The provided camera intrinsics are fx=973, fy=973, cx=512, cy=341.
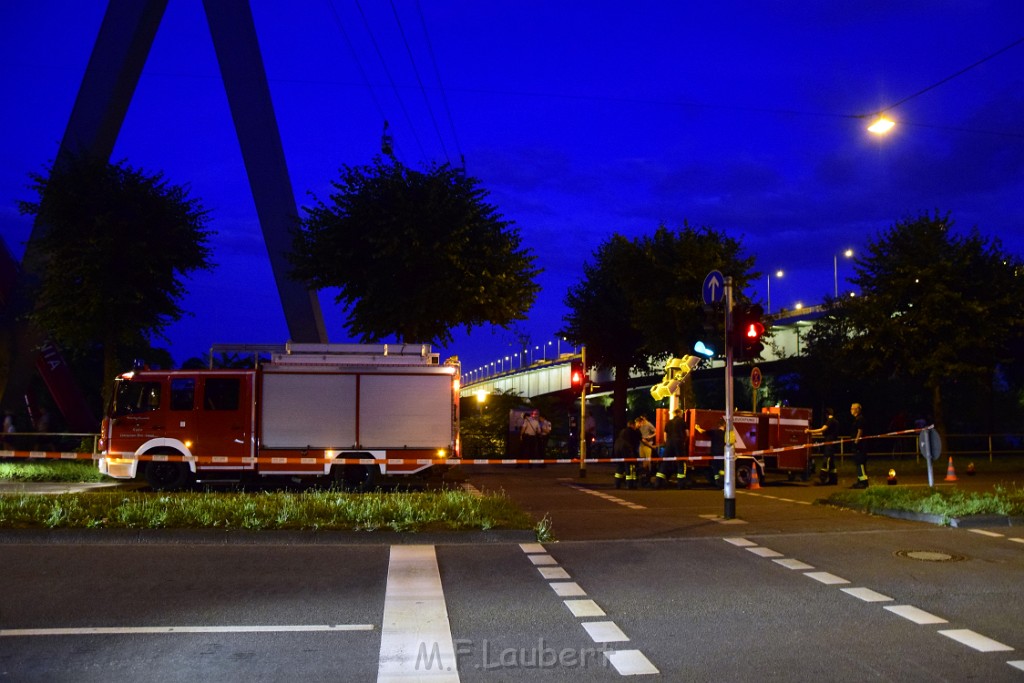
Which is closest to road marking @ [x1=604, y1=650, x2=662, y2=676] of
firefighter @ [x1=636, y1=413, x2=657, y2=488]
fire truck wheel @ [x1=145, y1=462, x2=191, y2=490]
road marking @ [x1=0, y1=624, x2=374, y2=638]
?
road marking @ [x1=0, y1=624, x2=374, y2=638]

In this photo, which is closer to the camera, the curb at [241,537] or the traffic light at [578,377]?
the curb at [241,537]

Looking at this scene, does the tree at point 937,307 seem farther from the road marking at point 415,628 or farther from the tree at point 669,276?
the road marking at point 415,628

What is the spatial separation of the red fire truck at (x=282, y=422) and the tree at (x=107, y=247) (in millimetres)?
7180

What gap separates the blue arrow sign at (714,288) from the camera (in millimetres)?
15062

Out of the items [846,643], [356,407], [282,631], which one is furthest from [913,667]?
[356,407]

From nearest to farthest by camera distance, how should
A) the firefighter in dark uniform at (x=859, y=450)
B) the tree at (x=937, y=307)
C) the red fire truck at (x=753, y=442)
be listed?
1. the firefighter in dark uniform at (x=859, y=450)
2. the red fire truck at (x=753, y=442)
3. the tree at (x=937, y=307)

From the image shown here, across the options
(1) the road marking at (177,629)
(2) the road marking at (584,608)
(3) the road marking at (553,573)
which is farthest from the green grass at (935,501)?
(1) the road marking at (177,629)

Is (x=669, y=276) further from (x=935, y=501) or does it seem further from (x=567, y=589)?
(x=567, y=589)

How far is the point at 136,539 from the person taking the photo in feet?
37.0

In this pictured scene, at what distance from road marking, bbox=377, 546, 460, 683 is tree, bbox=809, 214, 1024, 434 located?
1038 inches

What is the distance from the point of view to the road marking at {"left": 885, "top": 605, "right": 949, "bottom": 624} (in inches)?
298

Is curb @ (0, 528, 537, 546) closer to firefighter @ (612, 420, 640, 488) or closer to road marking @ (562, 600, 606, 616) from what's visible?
road marking @ (562, 600, 606, 616)

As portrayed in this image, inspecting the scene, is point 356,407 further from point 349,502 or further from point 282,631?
point 282,631

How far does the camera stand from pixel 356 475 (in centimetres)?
2059
